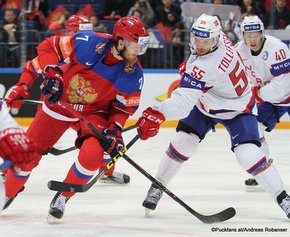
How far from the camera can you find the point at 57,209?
402 cm

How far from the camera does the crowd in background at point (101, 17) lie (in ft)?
25.8

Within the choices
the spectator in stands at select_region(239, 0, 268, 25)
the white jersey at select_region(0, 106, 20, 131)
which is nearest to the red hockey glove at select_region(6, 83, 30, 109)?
the white jersey at select_region(0, 106, 20, 131)

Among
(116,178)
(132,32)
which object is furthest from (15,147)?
(116,178)

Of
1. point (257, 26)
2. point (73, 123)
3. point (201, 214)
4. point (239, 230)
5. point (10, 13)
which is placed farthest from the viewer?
point (10, 13)

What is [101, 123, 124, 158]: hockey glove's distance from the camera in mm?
4012

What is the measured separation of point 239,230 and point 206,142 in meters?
2.92

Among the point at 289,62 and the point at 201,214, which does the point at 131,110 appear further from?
the point at 289,62

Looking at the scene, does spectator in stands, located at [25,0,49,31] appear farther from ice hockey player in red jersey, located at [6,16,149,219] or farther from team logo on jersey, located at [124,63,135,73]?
team logo on jersey, located at [124,63,135,73]

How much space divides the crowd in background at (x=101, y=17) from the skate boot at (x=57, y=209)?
399 centimetres

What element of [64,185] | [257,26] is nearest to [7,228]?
[64,185]

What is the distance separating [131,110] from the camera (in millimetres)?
4254

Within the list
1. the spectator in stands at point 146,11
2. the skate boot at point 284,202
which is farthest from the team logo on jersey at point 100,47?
the spectator in stands at point 146,11

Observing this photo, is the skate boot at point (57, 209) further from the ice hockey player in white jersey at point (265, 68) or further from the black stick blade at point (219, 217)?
the ice hockey player in white jersey at point (265, 68)

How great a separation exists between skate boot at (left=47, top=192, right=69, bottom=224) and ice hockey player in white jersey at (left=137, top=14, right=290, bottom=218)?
448mm
